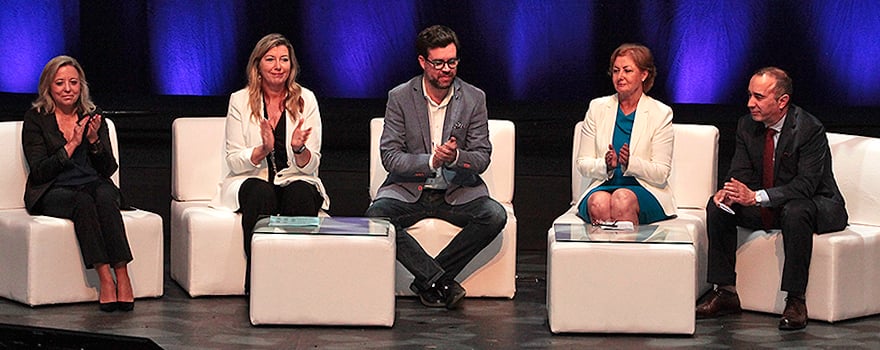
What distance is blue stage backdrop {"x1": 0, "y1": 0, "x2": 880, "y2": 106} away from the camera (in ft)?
30.5

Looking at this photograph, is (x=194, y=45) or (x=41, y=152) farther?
(x=194, y=45)

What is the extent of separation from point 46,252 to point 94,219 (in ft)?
0.79

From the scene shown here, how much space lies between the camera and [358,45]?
375 inches

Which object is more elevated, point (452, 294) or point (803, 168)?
point (803, 168)

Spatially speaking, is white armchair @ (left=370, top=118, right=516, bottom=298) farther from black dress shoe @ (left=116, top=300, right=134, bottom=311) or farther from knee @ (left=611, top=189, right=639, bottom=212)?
black dress shoe @ (left=116, top=300, right=134, bottom=311)

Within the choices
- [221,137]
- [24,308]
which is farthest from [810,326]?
[24,308]

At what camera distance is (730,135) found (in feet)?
27.3

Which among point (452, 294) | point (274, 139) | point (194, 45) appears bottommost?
point (452, 294)

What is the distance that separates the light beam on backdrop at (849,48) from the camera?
9.23 metres

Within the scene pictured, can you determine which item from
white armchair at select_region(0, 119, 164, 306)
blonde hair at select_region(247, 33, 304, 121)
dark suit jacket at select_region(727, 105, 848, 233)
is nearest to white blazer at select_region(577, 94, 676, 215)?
dark suit jacket at select_region(727, 105, 848, 233)

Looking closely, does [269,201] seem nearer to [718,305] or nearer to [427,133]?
[427,133]

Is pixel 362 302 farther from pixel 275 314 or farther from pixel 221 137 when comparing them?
pixel 221 137

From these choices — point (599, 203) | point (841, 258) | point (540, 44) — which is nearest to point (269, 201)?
point (599, 203)

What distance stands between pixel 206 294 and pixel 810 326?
2.58 meters
